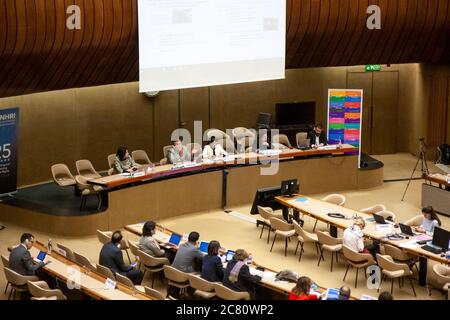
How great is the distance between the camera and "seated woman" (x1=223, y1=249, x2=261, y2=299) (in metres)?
11.3

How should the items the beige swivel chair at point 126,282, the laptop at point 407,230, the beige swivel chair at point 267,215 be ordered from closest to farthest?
the beige swivel chair at point 126,282
the laptop at point 407,230
the beige swivel chair at point 267,215

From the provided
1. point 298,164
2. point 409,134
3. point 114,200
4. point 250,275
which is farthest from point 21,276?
point 409,134

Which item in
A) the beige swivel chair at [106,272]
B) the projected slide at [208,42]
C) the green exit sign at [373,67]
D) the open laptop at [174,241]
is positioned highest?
the projected slide at [208,42]

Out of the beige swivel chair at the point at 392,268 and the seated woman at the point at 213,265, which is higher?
the seated woman at the point at 213,265

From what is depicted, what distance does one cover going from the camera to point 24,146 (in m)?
17.9

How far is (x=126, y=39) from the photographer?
52.1 ft

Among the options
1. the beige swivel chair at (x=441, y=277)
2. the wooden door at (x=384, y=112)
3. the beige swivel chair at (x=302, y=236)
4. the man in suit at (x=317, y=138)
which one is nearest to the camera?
the beige swivel chair at (x=441, y=277)

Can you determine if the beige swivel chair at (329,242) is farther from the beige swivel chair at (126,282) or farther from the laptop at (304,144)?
the laptop at (304,144)

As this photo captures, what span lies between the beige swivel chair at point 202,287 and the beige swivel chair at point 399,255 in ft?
9.61

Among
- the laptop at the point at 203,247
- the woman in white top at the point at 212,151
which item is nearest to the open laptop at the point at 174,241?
the laptop at the point at 203,247

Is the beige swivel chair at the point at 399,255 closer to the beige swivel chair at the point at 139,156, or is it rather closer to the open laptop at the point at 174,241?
the open laptop at the point at 174,241

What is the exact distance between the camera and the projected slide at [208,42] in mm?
16297

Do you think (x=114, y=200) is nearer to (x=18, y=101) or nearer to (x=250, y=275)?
(x=18, y=101)

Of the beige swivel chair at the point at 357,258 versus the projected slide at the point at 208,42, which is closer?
the beige swivel chair at the point at 357,258
